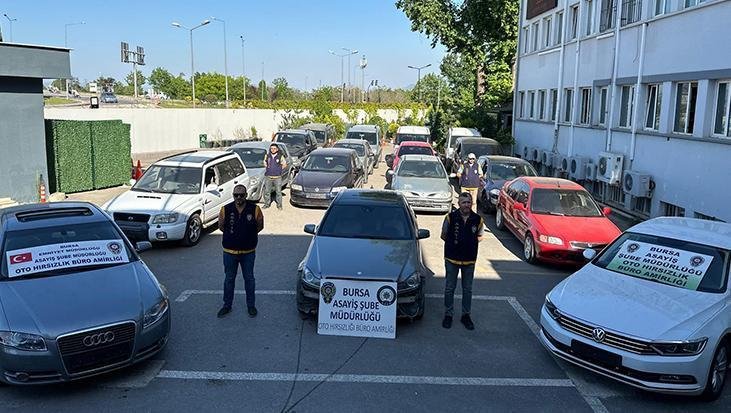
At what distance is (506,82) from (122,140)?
2378 centimetres

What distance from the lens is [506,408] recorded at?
5.65 meters

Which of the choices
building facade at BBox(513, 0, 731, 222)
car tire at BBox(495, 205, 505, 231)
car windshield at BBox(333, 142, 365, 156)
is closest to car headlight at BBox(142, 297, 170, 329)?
car tire at BBox(495, 205, 505, 231)

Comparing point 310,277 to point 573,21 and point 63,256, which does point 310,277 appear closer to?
point 63,256

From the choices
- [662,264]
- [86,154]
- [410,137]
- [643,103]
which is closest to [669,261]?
[662,264]

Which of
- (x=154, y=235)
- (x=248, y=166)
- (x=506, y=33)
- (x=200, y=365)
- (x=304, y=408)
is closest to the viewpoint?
(x=304, y=408)

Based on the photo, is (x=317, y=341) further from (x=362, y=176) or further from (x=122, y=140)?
(x=122, y=140)

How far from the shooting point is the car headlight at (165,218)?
1116cm

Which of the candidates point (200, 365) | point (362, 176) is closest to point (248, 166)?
point (362, 176)

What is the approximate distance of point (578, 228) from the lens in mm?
10906

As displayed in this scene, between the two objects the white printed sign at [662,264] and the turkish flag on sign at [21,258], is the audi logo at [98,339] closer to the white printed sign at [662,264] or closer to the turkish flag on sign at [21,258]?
the turkish flag on sign at [21,258]

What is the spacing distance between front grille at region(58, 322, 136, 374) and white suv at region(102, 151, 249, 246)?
5.60 m

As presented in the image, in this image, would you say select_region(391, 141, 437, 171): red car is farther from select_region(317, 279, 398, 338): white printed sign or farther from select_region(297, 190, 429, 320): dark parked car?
select_region(317, 279, 398, 338): white printed sign

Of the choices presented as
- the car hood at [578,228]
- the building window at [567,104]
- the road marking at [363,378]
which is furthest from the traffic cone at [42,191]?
the building window at [567,104]

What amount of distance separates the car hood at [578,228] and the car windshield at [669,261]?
291 centimetres
